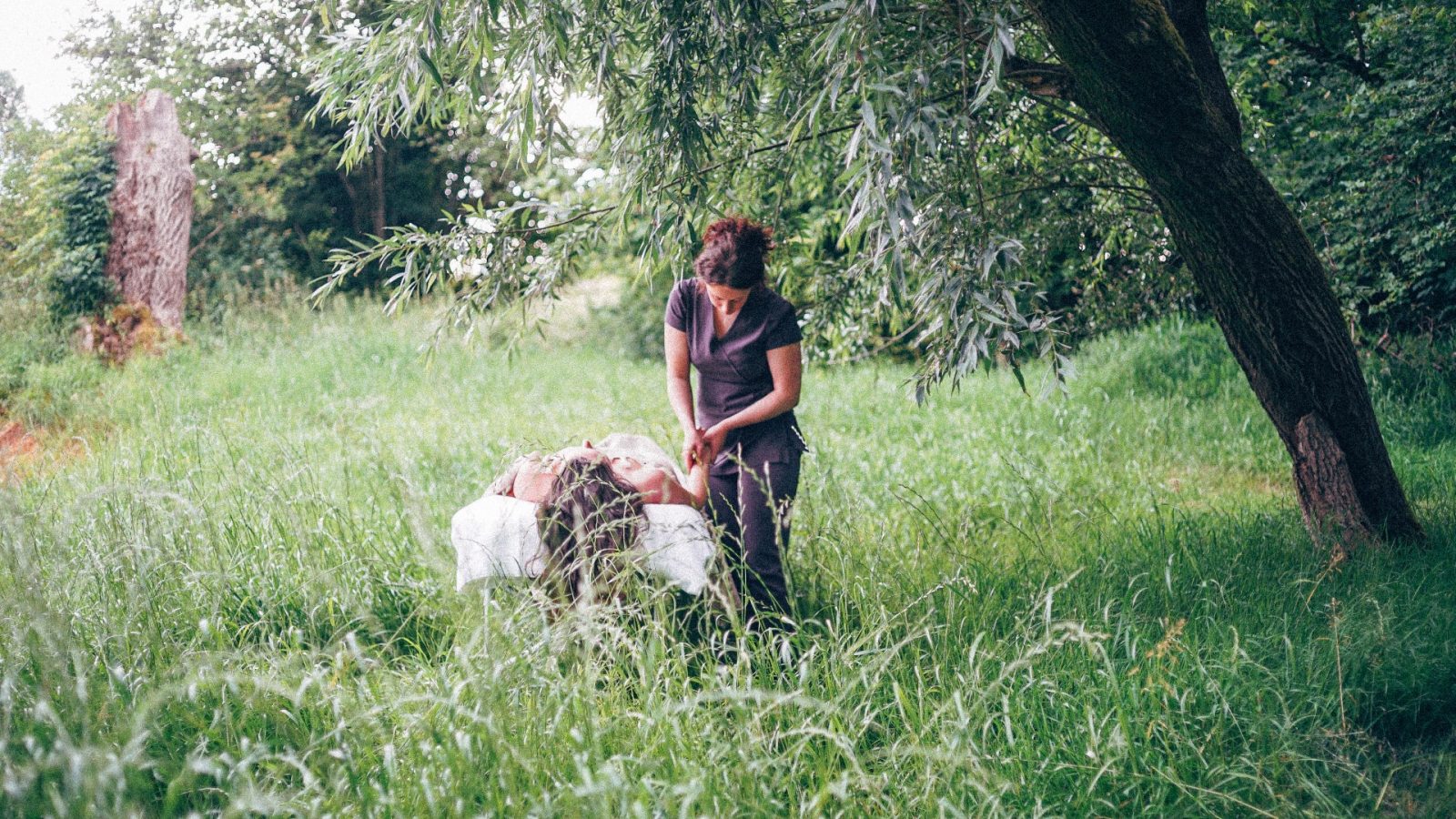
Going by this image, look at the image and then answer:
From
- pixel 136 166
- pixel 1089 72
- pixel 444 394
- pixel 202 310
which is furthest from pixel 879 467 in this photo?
pixel 202 310

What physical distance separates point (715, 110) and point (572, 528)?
1.84 meters

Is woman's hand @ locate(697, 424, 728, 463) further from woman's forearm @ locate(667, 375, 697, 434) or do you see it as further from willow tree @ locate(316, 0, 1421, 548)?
willow tree @ locate(316, 0, 1421, 548)

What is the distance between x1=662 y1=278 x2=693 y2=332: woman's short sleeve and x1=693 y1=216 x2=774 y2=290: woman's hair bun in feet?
0.74

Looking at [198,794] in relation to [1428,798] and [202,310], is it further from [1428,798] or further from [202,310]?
[202,310]

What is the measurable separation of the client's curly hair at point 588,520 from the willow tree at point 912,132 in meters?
1.06

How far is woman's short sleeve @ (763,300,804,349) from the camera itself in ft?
13.0

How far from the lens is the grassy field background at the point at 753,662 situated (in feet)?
7.91

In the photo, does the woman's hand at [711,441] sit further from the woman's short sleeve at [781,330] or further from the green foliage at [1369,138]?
the green foliage at [1369,138]

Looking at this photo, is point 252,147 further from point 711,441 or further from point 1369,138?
point 1369,138

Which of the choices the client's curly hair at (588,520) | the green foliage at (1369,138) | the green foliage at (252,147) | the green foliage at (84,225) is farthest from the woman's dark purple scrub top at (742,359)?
the green foliage at (252,147)

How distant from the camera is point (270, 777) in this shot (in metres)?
2.46

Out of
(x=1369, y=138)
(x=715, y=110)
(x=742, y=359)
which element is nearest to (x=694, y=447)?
(x=742, y=359)

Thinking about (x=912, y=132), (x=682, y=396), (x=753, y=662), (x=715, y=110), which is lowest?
(x=753, y=662)

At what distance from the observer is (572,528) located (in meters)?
3.55
